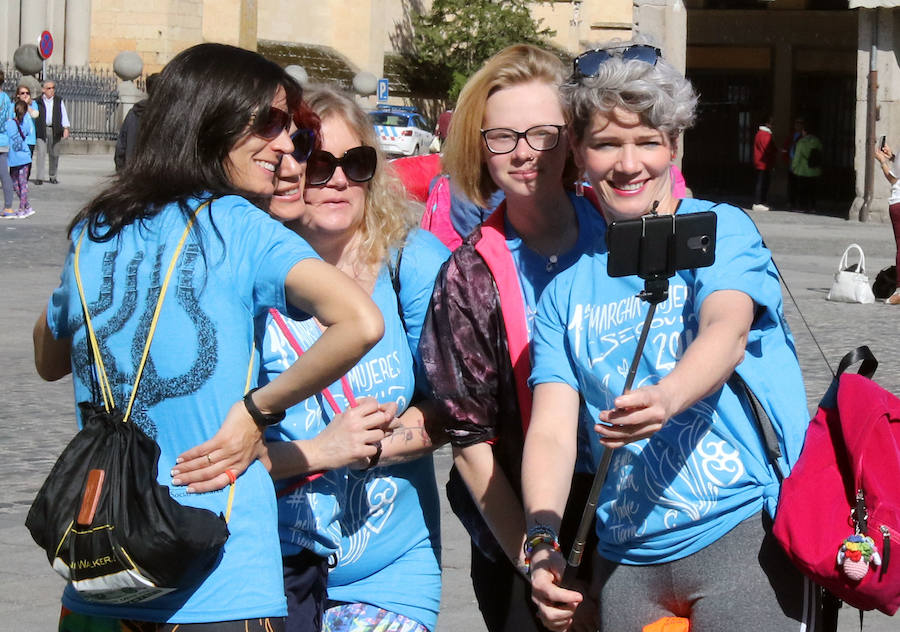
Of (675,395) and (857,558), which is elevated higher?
(675,395)

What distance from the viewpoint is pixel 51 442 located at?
7582 millimetres

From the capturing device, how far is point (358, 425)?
3043mm

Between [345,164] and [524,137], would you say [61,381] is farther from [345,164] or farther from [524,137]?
[524,137]

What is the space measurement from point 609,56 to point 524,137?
16.9 inches

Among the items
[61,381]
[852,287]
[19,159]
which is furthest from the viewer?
[19,159]

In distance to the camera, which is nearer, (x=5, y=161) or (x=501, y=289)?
(x=501, y=289)

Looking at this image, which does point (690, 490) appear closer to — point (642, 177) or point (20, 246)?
point (642, 177)

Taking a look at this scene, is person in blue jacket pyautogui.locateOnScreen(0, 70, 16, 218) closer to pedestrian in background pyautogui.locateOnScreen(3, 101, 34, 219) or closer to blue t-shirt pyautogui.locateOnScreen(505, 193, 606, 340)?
pedestrian in background pyautogui.locateOnScreen(3, 101, 34, 219)

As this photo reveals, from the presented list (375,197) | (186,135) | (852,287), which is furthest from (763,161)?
(186,135)

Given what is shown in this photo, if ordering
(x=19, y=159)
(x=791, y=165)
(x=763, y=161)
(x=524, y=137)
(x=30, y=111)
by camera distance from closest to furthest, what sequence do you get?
(x=524, y=137)
(x=19, y=159)
(x=30, y=111)
(x=763, y=161)
(x=791, y=165)

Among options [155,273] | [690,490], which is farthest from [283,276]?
[690,490]

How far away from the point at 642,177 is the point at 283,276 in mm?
807

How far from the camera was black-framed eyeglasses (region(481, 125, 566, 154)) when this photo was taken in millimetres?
3361

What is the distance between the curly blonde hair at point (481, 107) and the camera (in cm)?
341
